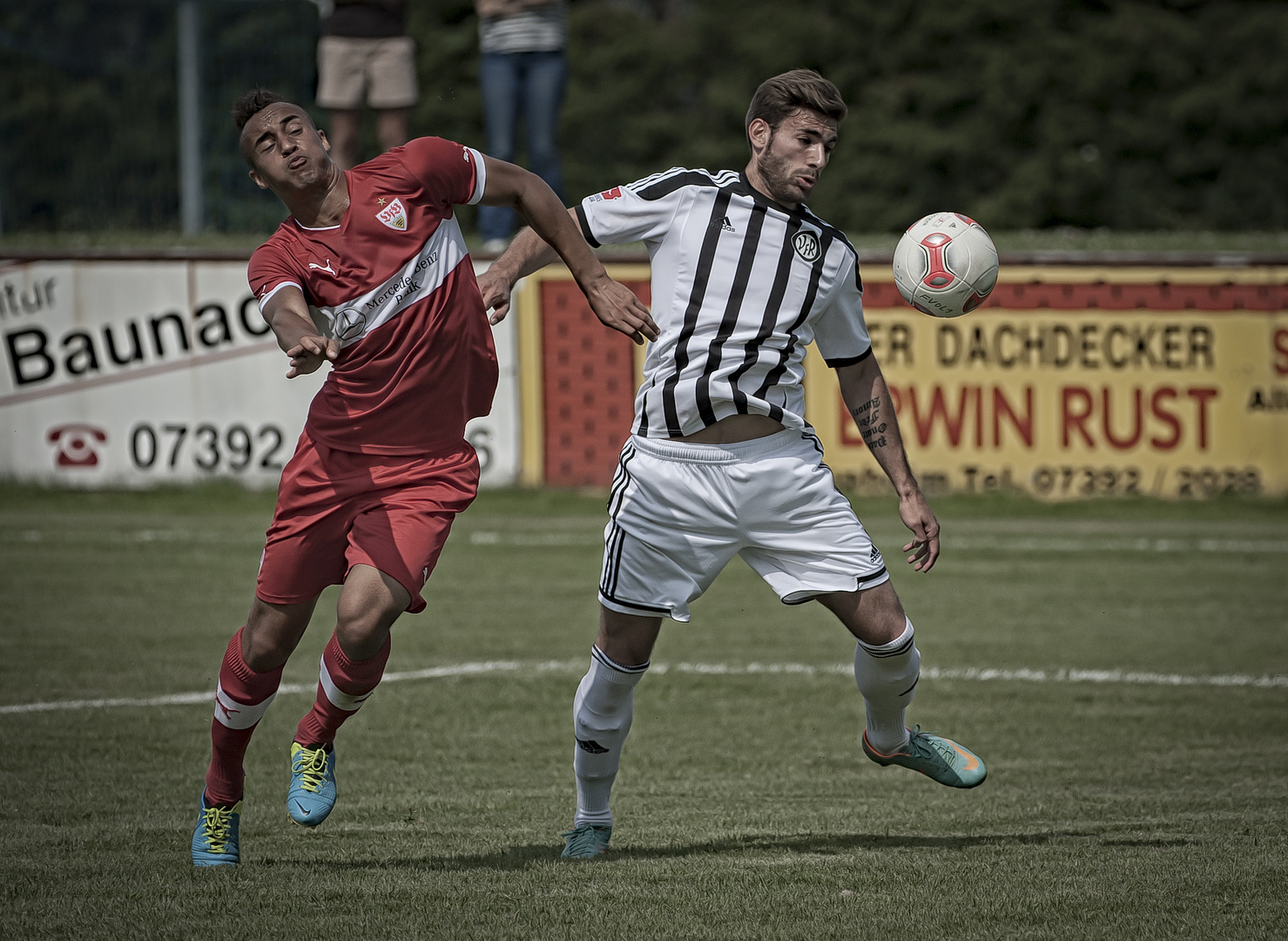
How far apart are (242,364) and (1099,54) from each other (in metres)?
20.2

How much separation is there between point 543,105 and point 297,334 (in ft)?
32.5

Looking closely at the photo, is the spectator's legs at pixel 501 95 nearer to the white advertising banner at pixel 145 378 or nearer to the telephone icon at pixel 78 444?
the white advertising banner at pixel 145 378

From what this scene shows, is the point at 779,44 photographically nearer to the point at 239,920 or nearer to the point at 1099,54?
the point at 1099,54

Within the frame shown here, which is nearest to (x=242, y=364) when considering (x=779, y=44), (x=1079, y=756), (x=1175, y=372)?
(x=1175, y=372)

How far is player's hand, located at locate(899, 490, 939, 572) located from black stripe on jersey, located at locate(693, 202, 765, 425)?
0.73 metres

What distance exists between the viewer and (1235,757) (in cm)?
670

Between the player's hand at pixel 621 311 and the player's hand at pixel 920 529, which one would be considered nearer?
the player's hand at pixel 621 311

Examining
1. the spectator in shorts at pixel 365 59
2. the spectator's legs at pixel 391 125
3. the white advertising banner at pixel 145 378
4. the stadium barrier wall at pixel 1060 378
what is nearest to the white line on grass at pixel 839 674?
the stadium barrier wall at pixel 1060 378

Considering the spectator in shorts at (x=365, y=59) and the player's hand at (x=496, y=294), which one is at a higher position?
the player's hand at (x=496, y=294)

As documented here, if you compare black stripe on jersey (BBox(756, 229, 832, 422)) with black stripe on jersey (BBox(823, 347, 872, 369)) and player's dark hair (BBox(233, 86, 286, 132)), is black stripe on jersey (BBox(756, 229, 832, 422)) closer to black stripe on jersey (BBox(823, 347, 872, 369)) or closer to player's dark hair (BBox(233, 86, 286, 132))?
black stripe on jersey (BBox(823, 347, 872, 369))

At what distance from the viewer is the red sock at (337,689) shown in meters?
5.09

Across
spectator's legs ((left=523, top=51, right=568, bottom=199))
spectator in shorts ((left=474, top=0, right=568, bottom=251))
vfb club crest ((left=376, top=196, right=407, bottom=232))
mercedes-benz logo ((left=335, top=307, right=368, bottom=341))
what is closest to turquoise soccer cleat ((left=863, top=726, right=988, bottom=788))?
mercedes-benz logo ((left=335, top=307, right=368, bottom=341))

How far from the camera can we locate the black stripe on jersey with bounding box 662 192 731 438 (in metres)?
5.04

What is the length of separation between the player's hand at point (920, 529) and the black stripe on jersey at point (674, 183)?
1.14 meters
